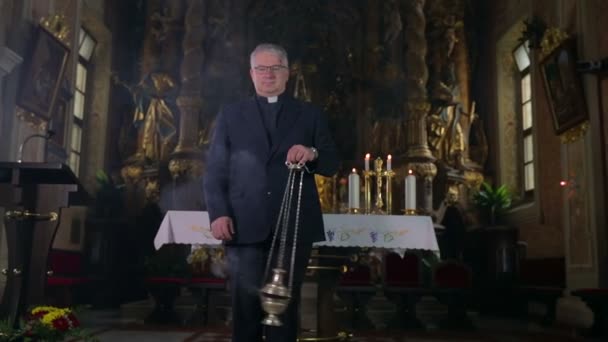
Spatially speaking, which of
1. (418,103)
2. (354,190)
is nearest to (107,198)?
(418,103)

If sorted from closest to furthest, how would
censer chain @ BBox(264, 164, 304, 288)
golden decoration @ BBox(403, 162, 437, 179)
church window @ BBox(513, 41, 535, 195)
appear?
censer chain @ BBox(264, 164, 304, 288)
golden decoration @ BBox(403, 162, 437, 179)
church window @ BBox(513, 41, 535, 195)

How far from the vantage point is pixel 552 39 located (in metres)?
7.87

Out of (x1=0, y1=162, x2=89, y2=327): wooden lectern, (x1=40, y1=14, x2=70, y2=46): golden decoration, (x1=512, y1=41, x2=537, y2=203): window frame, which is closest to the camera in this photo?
(x1=0, y1=162, x2=89, y2=327): wooden lectern

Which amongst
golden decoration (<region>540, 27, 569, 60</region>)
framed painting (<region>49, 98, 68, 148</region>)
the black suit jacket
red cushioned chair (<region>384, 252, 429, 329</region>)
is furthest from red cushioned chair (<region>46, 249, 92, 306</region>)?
golden decoration (<region>540, 27, 569, 60</region>)

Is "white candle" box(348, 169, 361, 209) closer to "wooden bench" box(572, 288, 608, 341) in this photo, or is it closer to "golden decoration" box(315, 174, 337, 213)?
"wooden bench" box(572, 288, 608, 341)

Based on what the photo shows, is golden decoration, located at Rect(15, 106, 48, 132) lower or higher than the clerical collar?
higher

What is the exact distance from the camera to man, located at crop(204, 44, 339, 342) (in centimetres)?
236

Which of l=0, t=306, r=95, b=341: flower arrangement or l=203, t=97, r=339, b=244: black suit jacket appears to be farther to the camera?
l=0, t=306, r=95, b=341: flower arrangement

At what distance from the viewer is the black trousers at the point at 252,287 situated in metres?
2.35

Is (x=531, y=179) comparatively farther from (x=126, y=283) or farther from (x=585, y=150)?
(x=126, y=283)

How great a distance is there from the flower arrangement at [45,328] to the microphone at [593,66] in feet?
18.2

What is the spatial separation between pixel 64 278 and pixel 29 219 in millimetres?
3861

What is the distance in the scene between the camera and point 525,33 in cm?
881

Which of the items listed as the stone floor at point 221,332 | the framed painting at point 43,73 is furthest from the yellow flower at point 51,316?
the framed painting at point 43,73
